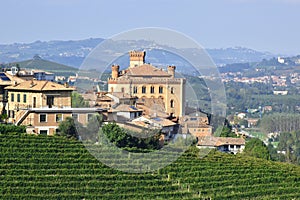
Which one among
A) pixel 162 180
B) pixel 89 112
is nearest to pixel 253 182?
pixel 162 180

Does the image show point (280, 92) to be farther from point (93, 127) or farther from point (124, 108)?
point (93, 127)

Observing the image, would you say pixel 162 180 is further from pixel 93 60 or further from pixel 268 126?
pixel 268 126

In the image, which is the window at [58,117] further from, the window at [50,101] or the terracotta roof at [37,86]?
the terracotta roof at [37,86]

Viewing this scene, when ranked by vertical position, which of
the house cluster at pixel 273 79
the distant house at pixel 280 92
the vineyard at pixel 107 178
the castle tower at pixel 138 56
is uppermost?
the castle tower at pixel 138 56

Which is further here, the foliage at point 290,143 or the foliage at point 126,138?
the foliage at point 290,143

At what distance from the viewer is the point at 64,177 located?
19.1m

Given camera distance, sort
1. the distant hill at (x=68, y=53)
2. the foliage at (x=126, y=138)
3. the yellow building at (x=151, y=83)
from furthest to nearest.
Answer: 1. the distant hill at (x=68, y=53)
2. the yellow building at (x=151, y=83)
3. the foliage at (x=126, y=138)

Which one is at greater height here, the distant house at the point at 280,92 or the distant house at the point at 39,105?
the distant house at the point at 39,105

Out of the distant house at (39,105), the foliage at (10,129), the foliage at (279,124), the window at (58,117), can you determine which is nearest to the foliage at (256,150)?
the distant house at (39,105)

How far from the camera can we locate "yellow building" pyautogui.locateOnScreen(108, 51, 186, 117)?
17.9 m

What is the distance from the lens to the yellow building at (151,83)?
17.9m

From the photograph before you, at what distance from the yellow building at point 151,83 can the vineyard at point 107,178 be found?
1773mm

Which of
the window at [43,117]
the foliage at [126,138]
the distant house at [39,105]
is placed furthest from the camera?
the window at [43,117]

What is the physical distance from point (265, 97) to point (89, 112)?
441 feet
